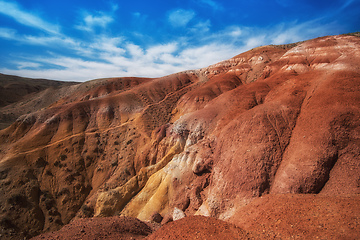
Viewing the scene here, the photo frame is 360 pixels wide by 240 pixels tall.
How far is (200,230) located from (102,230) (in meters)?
5.57

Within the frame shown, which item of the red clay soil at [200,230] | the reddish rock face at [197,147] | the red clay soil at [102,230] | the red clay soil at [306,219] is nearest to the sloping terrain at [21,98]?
the reddish rock face at [197,147]

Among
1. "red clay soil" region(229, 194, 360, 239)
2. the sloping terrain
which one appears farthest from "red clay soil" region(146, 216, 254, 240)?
the sloping terrain

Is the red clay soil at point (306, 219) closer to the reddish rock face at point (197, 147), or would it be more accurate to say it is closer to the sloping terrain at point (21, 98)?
the reddish rock face at point (197, 147)

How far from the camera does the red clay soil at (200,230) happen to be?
6.91m

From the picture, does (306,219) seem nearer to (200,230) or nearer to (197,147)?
(200,230)

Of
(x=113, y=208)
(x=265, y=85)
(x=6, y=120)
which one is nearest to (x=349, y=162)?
(x=265, y=85)

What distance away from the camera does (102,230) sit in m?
9.34

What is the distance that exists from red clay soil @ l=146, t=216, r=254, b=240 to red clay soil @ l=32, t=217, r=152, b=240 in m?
2.78

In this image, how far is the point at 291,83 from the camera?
59.8 ft

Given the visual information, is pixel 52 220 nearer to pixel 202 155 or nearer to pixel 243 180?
pixel 202 155

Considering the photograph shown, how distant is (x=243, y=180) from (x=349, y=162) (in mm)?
6168

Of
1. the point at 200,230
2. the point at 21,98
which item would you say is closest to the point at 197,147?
the point at 200,230

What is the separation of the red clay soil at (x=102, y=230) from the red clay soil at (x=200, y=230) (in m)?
2.78

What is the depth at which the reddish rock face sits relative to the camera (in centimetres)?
1155
